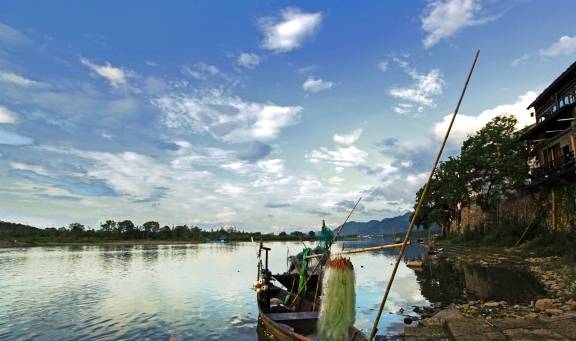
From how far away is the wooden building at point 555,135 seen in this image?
34.5 metres

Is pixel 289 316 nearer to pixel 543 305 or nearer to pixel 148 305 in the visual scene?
pixel 543 305

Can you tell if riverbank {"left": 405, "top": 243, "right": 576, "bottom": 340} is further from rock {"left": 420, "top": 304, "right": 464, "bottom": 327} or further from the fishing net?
the fishing net

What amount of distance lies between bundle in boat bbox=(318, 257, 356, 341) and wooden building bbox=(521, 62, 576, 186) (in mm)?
29908

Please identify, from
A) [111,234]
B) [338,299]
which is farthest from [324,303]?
[111,234]

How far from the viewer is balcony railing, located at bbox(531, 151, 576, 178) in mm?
32656

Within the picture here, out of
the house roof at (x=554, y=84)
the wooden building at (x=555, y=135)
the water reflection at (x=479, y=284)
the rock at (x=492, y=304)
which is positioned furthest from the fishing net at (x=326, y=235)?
the house roof at (x=554, y=84)

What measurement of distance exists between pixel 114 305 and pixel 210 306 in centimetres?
633

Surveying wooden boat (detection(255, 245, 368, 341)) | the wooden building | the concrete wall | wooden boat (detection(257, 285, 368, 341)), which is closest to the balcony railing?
the wooden building

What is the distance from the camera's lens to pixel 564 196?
3538cm

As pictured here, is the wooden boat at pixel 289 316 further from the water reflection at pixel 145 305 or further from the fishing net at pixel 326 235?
the fishing net at pixel 326 235

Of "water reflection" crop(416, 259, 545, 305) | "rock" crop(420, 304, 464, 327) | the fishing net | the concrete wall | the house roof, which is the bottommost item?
"water reflection" crop(416, 259, 545, 305)

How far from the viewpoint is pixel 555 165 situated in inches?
1464

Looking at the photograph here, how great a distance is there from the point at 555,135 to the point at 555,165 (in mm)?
4287

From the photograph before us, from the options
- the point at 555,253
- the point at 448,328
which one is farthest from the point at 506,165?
the point at 448,328
